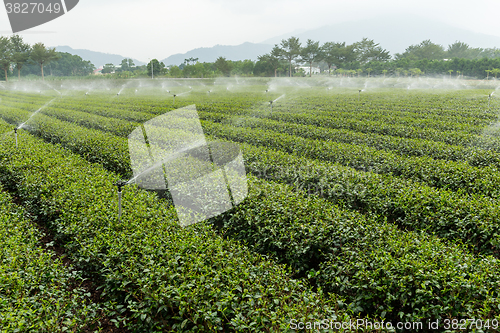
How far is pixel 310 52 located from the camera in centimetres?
8144

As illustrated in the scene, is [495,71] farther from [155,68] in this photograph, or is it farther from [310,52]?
[155,68]

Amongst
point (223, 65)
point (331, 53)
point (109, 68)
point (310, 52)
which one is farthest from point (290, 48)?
point (109, 68)

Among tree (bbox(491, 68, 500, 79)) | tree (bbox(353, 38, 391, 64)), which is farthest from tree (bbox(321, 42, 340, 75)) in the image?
tree (bbox(491, 68, 500, 79))

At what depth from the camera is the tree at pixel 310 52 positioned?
80.4 m

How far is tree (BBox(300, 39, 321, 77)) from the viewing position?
264 ft

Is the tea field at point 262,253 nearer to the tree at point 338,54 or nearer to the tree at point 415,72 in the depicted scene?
the tree at point 415,72

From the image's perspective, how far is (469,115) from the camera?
683 inches

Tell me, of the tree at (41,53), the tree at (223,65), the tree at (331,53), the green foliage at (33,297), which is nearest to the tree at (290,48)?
the tree at (331,53)

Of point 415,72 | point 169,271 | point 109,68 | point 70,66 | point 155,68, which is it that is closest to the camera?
point 169,271

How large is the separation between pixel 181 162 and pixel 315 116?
37.1 feet

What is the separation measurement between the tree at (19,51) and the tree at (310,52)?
6392 cm

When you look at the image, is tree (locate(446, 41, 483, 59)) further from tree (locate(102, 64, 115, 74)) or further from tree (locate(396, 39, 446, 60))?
tree (locate(102, 64, 115, 74))

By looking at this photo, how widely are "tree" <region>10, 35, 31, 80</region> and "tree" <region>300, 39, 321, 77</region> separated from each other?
210ft

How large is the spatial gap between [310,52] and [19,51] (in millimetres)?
68969
